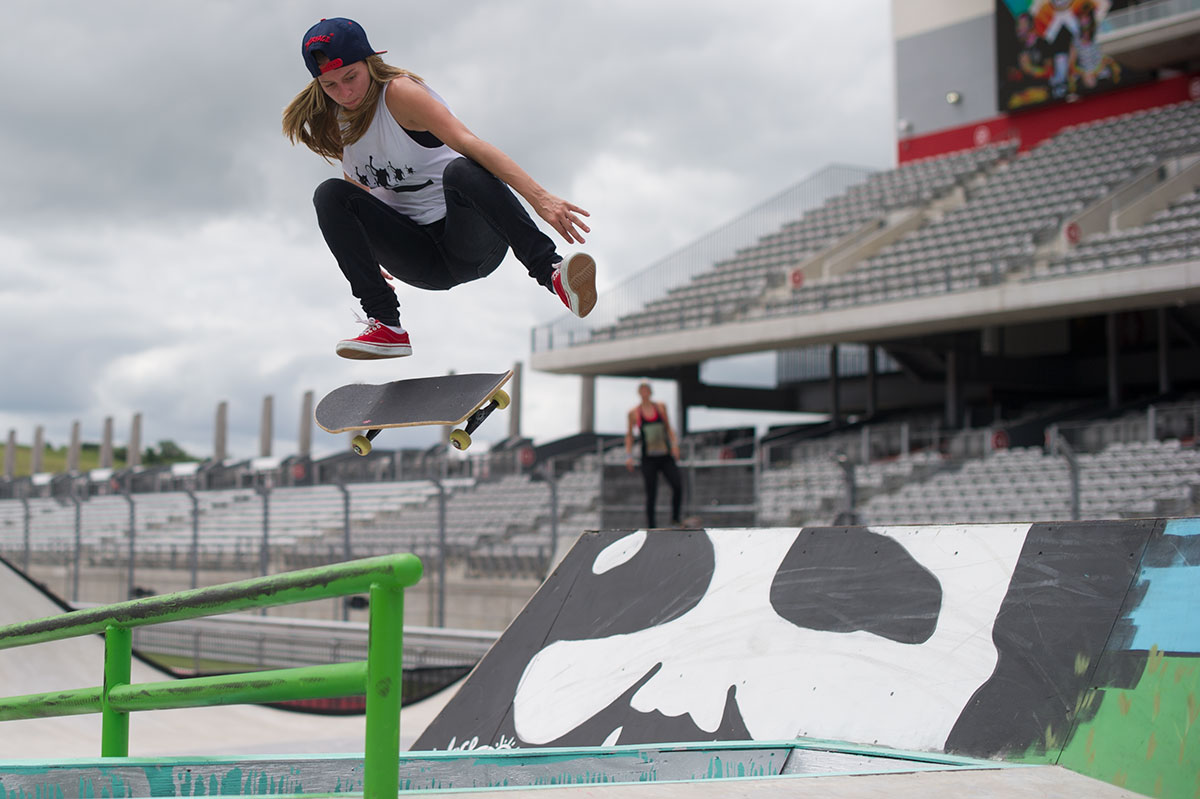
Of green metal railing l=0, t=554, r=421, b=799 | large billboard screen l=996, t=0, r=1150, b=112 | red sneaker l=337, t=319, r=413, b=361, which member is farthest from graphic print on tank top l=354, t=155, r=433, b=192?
large billboard screen l=996, t=0, r=1150, b=112

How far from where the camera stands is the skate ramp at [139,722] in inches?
287

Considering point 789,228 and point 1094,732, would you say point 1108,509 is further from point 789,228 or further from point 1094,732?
point 789,228

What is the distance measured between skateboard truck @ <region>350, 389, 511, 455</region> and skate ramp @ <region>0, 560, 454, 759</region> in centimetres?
367

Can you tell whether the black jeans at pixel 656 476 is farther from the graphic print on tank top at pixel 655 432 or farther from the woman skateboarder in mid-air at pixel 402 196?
the woman skateboarder in mid-air at pixel 402 196

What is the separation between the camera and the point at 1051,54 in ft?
77.9

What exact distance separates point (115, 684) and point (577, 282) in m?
1.60

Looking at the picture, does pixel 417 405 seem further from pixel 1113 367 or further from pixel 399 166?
pixel 1113 367

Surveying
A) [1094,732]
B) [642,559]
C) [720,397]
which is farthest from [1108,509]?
[720,397]

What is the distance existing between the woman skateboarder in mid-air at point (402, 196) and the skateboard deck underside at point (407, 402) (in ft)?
0.48

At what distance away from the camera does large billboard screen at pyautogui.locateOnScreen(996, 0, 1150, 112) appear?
22641mm

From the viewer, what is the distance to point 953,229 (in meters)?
19.9

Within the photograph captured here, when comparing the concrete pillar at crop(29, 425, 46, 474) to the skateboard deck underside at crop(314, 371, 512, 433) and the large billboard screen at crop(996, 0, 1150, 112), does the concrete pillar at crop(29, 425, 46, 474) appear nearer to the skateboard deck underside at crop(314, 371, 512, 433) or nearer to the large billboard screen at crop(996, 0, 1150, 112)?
the large billboard screen at crop(996, 0, 1150, 112)

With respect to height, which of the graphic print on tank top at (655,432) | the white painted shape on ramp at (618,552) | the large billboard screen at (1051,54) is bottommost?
the white painted shape on ramp at (618,552)

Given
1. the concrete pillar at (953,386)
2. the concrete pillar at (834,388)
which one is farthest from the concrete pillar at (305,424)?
the concrete pillar at (953,386)
